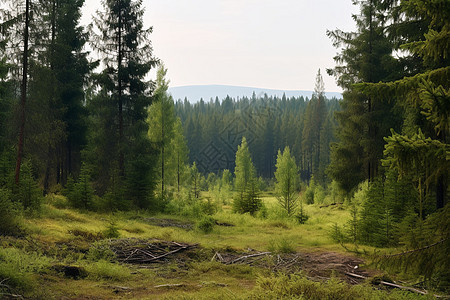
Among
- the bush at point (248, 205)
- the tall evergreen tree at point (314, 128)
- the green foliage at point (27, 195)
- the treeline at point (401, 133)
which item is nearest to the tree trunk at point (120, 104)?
the green foliage at point (27, 195)

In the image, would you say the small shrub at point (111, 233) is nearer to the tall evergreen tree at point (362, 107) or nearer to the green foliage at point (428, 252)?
the green foliage at point (428, 252)

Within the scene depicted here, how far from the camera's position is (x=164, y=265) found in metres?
9.19

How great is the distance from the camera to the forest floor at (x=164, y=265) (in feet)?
20.6

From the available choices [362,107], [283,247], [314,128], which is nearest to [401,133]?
[362,107]

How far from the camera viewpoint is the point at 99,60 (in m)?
22.9

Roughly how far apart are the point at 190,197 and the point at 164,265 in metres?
16.0

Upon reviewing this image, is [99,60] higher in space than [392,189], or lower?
higher

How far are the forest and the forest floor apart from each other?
50 mm

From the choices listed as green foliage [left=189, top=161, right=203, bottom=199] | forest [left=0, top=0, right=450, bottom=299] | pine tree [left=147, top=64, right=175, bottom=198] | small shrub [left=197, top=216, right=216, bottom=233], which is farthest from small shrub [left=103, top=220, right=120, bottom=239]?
pine tree [left=147, top=64, right=175, bottom=198]

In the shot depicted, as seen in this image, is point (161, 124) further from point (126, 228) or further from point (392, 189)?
point (392, 189)

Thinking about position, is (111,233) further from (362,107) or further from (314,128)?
(314,128)

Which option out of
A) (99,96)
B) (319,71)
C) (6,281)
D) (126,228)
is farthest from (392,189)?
(319,71)

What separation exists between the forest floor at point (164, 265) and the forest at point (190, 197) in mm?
50

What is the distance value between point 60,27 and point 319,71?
192ft
